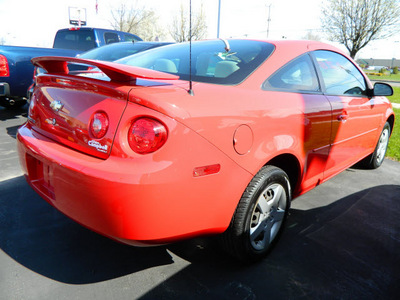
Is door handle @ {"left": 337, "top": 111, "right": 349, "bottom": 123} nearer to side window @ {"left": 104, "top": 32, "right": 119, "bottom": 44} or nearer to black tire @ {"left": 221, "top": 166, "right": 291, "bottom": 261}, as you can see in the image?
black tire @ {"left": 221, "top": 166, "right": 291, "bottom": 261}

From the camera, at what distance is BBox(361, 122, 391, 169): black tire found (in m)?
4.05

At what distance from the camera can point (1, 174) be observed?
3311 mm

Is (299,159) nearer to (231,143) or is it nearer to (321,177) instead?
(321,177)

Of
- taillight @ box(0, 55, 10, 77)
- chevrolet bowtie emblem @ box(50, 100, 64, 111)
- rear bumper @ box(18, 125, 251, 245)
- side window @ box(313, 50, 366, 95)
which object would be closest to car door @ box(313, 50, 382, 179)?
side window @ box(313, 50, 366, 95)

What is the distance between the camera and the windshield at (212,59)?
2.03 meters

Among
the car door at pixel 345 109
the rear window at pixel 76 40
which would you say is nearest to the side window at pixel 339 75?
the car door at pixel 345 109

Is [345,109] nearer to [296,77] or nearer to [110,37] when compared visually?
[296,77]

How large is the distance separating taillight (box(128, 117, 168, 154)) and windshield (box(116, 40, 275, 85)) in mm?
626

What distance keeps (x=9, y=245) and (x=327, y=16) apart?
25611 mm

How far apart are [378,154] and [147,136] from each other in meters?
3.78

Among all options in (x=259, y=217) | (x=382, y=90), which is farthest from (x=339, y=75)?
(x=259, y=217)

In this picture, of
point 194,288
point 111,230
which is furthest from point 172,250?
point 111,230

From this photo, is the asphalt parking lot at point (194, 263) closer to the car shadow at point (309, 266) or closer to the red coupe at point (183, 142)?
the car shadow at point (309, 266)

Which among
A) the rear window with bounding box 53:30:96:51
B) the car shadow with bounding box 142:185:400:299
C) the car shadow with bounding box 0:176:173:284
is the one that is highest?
the rear window with bounding box 53:30:96:51
